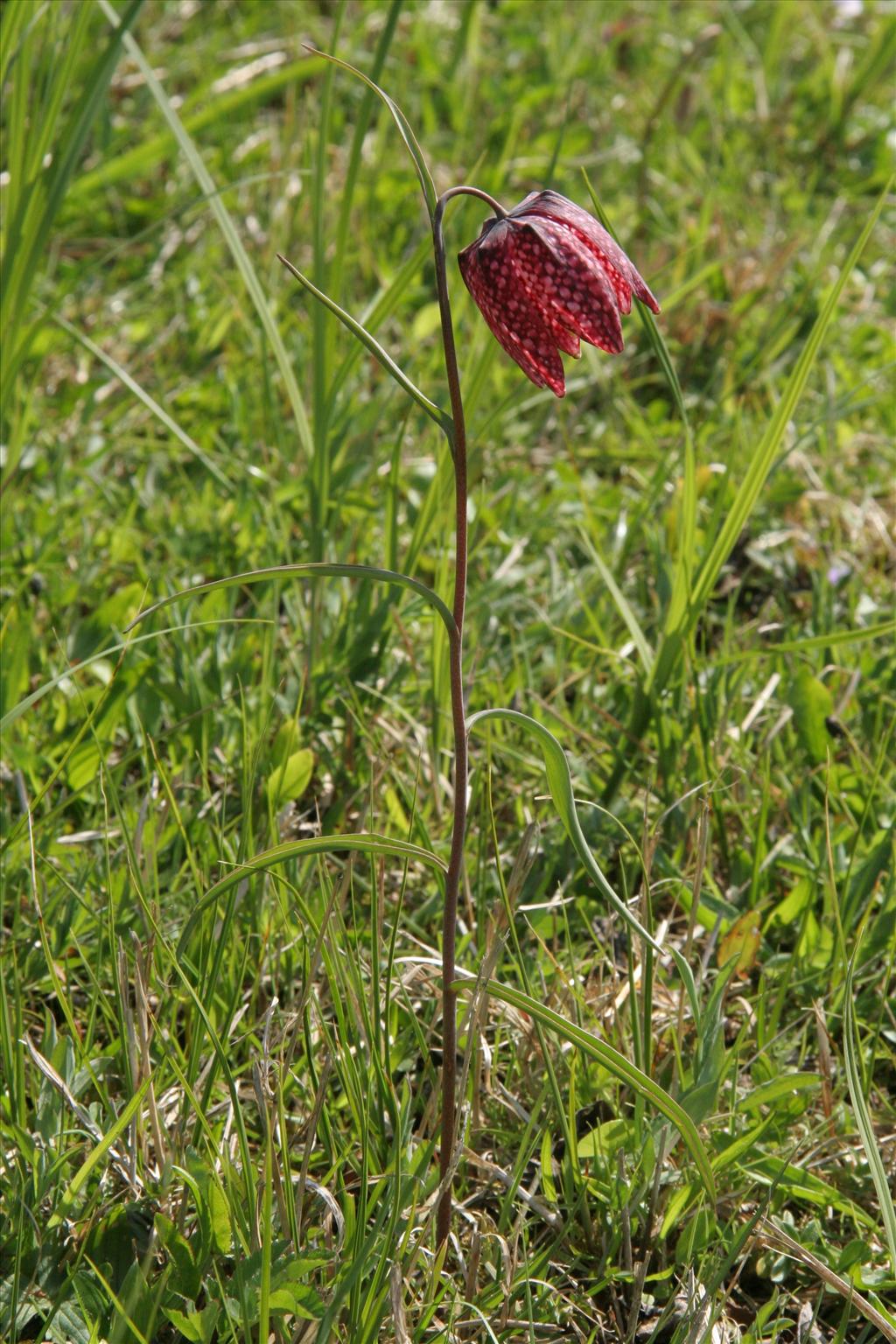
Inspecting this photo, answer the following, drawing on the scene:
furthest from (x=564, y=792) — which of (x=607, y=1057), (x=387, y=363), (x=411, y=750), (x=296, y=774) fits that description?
(x=411, y=750)

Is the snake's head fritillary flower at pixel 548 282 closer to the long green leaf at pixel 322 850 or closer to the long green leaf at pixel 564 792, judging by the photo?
the long green leaf at pixel 564 792

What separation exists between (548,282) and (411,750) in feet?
2.78

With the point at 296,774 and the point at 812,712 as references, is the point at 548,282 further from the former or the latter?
the point at 812,712

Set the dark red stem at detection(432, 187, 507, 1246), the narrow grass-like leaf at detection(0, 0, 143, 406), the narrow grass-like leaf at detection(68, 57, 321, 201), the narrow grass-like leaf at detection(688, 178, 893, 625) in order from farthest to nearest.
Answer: the narrow grass-like leaf at detection(68, 57, 321, 201)
the narrow grass-like leaf at detection(0, 0, 143, 406)
the narrow grass-like leaf at detection(688, 178, 893, 625)
the dark red stem at detection(432, 187, 507, 1246)

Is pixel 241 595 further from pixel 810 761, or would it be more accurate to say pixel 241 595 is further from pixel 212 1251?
pixel 212 1251

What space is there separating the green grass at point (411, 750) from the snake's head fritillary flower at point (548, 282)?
Result: 0.21 metres

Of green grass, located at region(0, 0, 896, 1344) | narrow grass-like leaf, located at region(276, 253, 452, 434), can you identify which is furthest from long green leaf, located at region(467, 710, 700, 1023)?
narrow grass-like leaf, located at region(276, 253, 452, 434)

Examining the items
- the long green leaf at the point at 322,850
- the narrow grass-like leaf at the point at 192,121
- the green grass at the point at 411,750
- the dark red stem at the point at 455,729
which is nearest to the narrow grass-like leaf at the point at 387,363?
the dark red stem at the point at 455,729

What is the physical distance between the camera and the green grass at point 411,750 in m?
1.13

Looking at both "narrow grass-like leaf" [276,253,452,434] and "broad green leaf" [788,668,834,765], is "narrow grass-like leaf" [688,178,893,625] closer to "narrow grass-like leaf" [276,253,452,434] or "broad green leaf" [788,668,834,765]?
"broad green leaf" [788,668,834,765]

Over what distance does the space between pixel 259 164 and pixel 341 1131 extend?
210cm

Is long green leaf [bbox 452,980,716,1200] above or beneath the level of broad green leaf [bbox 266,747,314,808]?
above

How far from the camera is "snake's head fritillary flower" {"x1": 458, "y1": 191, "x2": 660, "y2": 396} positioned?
0.91 metres

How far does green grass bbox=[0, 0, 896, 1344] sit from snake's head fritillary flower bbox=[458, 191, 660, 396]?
0.68 feet
